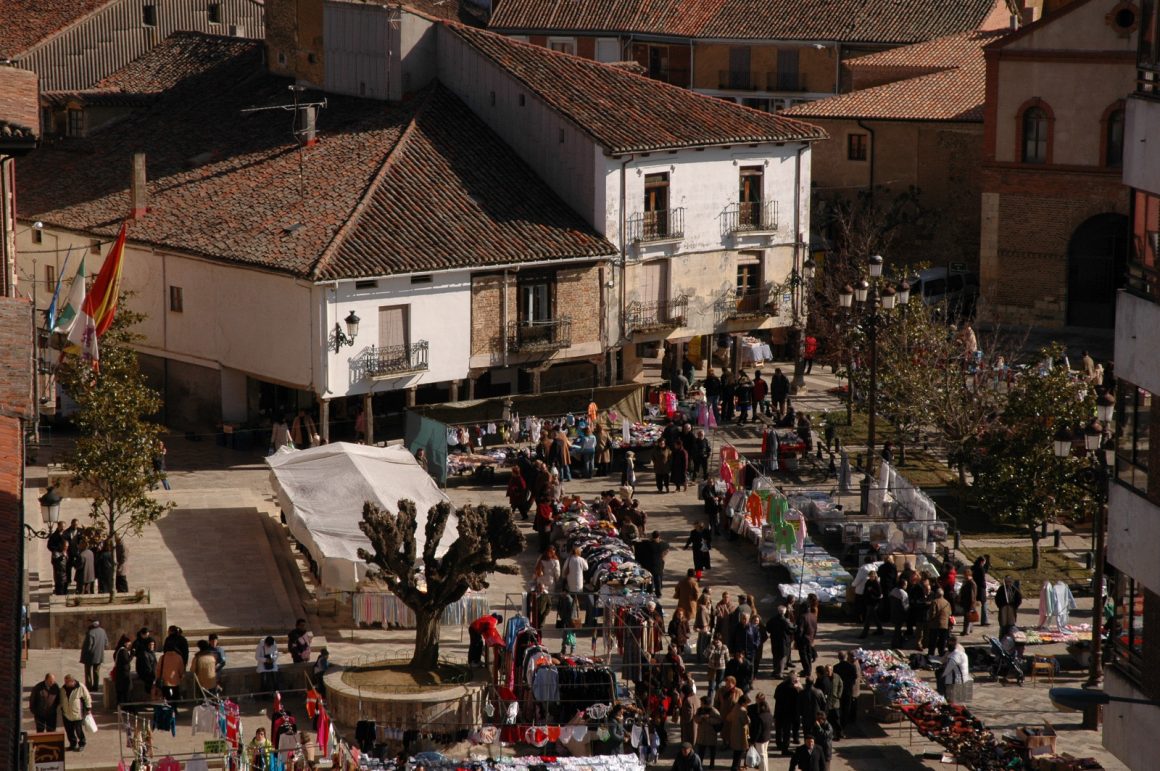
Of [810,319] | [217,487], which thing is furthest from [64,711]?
[810,319]

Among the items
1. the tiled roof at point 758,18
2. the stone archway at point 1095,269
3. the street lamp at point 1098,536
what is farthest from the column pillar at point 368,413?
the tiled roof at point 758,18

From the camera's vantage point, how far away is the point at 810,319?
5628 centimetres

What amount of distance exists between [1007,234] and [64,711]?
39.8 meters

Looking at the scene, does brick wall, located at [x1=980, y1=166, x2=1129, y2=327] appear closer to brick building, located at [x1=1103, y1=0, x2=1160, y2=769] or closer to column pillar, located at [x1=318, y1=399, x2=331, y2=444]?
column pillar, located at [x1=318, y1=399, x2=331, y2=444]

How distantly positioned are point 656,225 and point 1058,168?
50.8ft

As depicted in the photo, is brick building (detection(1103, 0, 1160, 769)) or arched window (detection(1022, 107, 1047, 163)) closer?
brick building (detection(1103, 0, 1160, 769))

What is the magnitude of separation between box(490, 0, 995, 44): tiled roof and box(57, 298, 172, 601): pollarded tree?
44.2 metres

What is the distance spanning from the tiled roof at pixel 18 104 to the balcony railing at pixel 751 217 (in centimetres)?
1964

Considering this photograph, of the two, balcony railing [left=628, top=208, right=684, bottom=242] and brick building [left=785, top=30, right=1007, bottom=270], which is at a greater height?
brick building [left=785, top=30, right=1007, bottom=270]

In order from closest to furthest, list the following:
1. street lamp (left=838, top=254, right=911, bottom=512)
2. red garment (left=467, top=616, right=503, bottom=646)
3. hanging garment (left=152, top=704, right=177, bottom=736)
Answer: hanging garment (left=152, top=704, right=177, bottom=736), red garment (left=467, top=616, right=503, bottom=646), street lamp (left=838, top=254, right=911, bottom=512)

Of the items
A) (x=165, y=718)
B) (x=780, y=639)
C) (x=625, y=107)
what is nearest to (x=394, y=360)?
(x=625, y=107)

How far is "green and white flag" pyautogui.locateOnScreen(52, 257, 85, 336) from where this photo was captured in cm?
4109

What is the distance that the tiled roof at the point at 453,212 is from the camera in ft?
158

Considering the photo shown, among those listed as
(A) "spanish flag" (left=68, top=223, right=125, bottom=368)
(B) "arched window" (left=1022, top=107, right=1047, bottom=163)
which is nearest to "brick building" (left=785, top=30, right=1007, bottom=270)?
(B) "arched window" (left=1022, top=107, right=1047, bottom=163)
